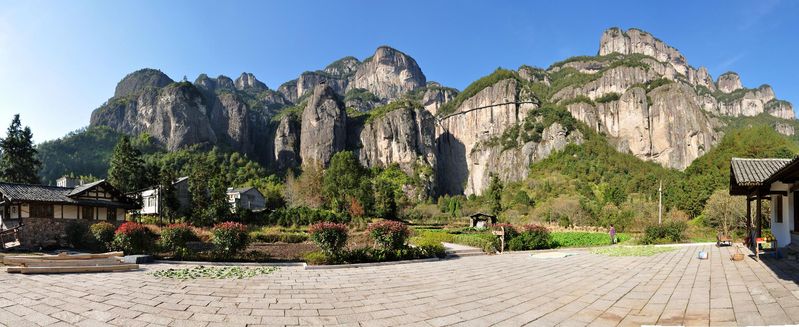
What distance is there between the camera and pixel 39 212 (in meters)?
21.6

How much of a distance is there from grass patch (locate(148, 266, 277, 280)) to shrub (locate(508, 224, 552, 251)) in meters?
11.4

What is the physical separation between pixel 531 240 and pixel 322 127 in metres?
87.7

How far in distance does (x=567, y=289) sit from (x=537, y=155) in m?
101

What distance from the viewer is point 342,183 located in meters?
56.6

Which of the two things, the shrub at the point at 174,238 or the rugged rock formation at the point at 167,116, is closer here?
the shrub at the point at 174,238

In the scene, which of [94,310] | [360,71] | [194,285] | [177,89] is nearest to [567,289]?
[194,285]

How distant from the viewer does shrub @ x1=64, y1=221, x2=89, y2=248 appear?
1866cm

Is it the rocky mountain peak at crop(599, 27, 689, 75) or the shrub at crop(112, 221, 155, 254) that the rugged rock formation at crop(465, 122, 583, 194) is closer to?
the rocky mountain peak at crop(599, 27, 689, 75)

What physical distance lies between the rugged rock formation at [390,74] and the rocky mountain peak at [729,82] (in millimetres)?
141482

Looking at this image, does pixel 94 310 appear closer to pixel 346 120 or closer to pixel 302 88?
pixel 346 120

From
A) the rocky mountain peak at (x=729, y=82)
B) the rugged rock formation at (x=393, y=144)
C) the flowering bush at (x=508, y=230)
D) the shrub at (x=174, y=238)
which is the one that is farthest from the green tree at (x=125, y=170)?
the rocky mountain peak at (x=729, y=82)

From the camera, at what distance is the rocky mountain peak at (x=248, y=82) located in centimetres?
18338

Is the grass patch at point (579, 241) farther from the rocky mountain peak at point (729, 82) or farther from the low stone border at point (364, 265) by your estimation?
the rocky mountain peak at point (729, 82)

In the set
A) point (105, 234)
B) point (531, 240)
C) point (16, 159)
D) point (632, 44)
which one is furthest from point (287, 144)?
point (632, 44)
